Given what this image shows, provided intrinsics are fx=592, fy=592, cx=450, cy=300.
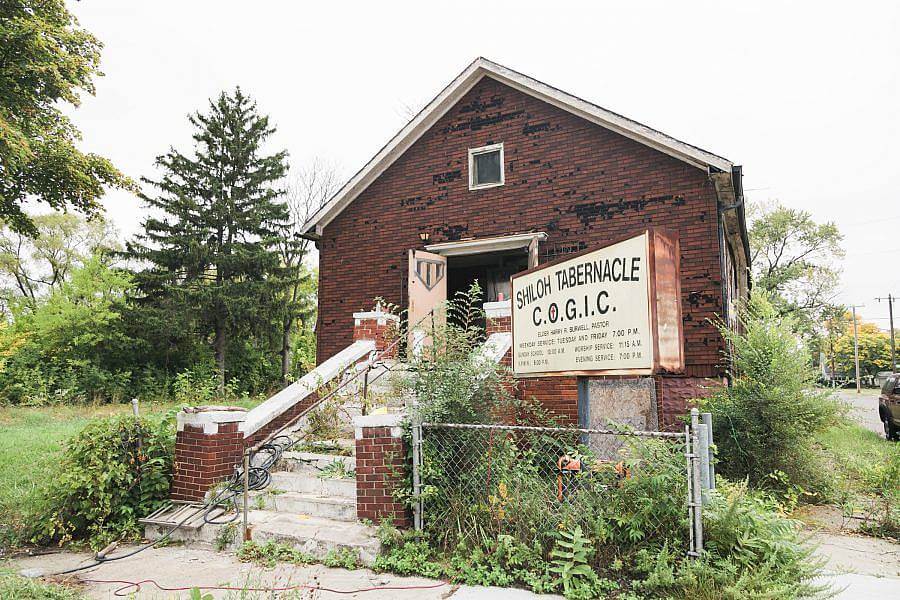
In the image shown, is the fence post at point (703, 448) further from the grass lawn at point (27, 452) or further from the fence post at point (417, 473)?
the grass lawn at point (27, 452)

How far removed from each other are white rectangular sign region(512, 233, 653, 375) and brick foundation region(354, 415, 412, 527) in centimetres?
140

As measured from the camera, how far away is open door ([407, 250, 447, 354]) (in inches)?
443

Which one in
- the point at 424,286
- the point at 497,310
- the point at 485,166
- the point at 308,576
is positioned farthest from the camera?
the point at 485,166

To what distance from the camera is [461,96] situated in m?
12.2

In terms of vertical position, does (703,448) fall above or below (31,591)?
above

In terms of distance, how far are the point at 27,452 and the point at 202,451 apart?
547 cm

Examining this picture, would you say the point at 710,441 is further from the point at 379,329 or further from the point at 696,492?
the point at 379,329

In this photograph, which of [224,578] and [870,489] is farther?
[870,489]

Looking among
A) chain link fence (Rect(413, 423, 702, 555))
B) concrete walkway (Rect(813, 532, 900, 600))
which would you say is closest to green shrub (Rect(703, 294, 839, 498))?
concrete walkway (Rect(813, 532, 900, 600))

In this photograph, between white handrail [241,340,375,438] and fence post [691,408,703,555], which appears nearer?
fence post [691,408,703,555]

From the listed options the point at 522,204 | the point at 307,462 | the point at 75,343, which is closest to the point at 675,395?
the point at 522,204

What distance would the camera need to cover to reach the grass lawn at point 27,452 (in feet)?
22.2

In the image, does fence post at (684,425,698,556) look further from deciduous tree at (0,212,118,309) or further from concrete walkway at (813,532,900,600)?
deciduous tree at (0,212,118,309)

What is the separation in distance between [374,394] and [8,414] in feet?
45.0
